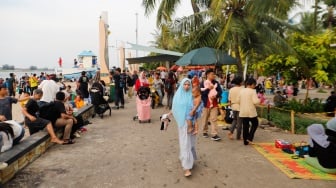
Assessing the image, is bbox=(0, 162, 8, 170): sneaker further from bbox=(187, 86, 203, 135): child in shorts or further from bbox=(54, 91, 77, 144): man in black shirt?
bbox=(187, 86, 203, 135): child in shorts

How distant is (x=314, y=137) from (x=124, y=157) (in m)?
3.52

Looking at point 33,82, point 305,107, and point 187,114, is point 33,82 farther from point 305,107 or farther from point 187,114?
point 187,114

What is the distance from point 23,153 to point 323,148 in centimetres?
507

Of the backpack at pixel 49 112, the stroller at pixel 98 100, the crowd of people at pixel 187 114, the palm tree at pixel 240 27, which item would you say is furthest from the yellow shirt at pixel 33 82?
the backpack at pixel 49 112

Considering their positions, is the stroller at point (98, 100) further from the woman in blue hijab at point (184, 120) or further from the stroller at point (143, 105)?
the woman in blue hijab at point (184, 120)

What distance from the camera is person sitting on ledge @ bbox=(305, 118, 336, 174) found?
5207 mm

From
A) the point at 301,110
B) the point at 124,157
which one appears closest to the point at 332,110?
the point at 301,110

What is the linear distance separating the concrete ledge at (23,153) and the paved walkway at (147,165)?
11cm

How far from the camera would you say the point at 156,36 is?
53.3m

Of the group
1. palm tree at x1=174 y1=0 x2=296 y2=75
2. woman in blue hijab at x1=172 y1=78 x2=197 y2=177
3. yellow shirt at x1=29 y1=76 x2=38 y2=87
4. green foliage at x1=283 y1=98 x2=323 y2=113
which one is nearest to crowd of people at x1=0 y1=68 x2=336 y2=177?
woman in blue hijab at x1=172 y1=78 x2=197 y2=177

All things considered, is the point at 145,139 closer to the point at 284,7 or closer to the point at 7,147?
the point at 7,147

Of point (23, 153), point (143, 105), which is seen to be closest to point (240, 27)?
point (143, 105)

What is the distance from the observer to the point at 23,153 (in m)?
5.38

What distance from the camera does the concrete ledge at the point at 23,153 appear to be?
4.82 meters
